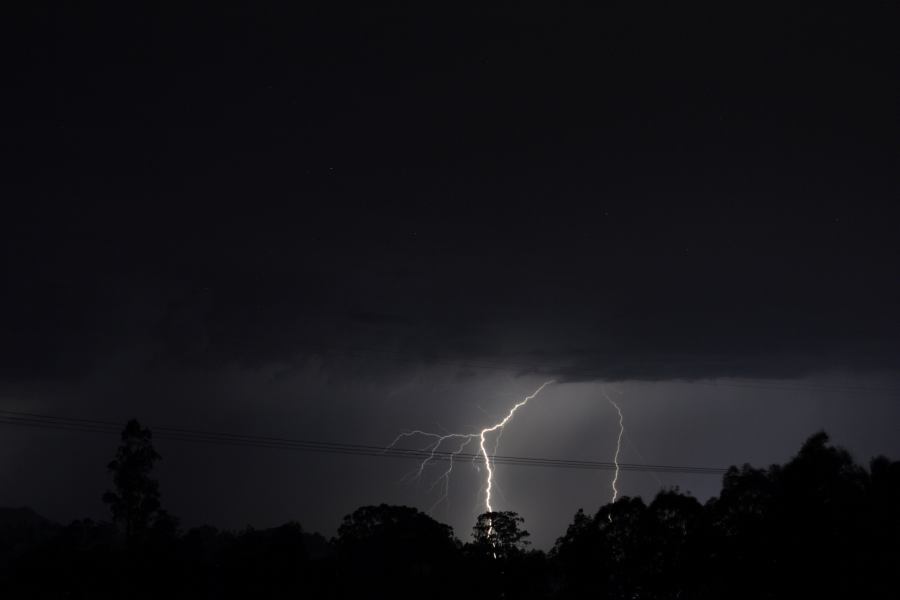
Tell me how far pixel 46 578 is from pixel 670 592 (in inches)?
932

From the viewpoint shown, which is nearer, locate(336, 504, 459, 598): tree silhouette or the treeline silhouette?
the treeline silhouette

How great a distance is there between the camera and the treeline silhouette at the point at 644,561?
2452 cm

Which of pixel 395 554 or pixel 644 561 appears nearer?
pixel 644 561

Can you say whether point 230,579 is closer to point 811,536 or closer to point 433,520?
point 811,536

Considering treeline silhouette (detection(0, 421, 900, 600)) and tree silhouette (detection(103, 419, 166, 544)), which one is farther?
tree silhouette (detection(103, 419, 166, 544))

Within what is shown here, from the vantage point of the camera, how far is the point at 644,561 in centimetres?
3067

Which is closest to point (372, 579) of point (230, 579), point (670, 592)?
point (230, 579)

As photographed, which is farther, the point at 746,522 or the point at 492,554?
the point at 492,554

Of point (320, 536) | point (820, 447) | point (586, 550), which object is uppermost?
point (820, 447)

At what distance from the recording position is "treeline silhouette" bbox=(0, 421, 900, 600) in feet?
80.4

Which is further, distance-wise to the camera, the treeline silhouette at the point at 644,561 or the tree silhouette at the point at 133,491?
the tree silhouette at the point at 133,491

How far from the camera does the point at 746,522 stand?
92.2 feet

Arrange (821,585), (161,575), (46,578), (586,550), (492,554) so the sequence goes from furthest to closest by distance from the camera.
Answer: (492,554), (586,550), (161,575), (46,578), (821,585)

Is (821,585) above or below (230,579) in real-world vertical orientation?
above
